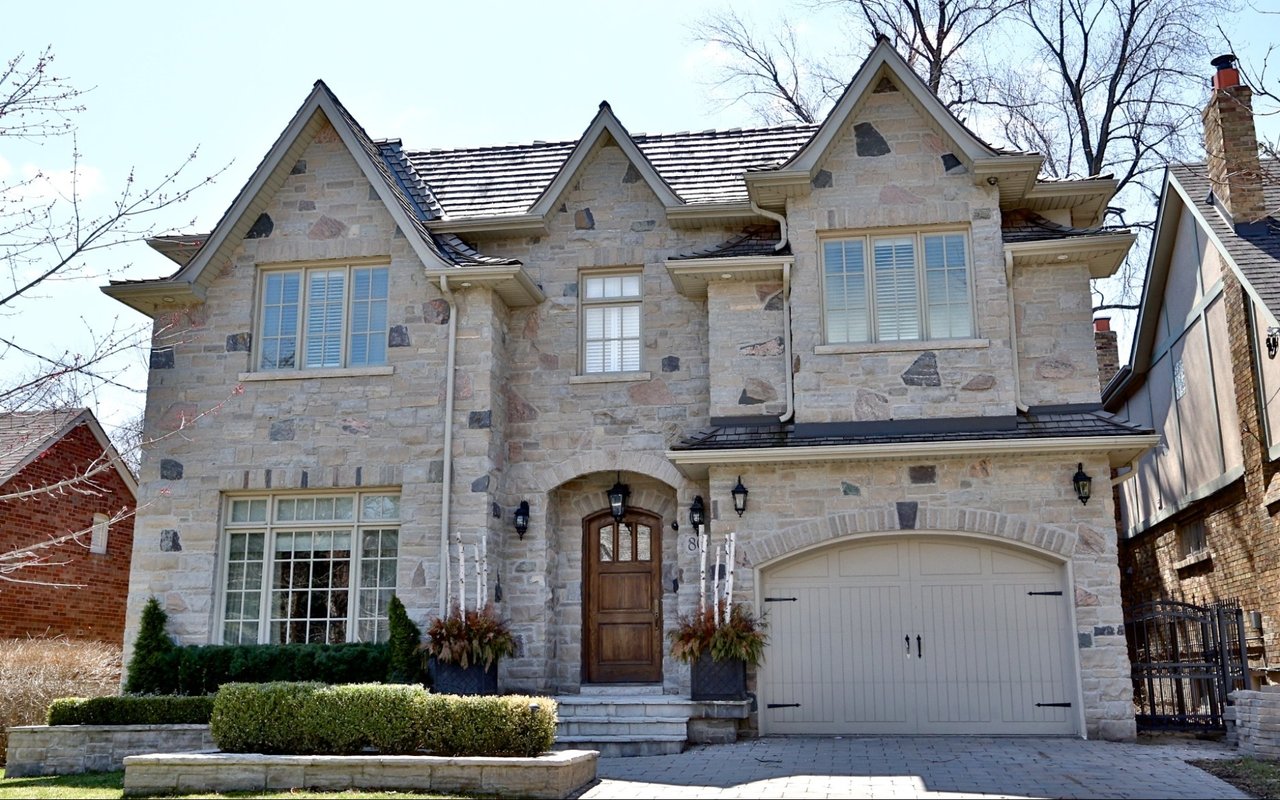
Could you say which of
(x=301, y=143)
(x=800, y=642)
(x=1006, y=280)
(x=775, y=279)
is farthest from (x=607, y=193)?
(x=800, y=642)

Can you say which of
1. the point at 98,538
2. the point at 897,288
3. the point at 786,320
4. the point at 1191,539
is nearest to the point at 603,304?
the point at 786,320

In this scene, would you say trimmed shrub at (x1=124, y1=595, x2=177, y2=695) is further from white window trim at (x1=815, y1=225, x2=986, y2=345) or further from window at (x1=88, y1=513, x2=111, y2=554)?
window at (x1=88, y1=513, x2=111, y2=554)

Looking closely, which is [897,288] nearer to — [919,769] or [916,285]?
[916,285]

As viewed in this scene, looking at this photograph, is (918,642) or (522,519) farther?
(522,519)

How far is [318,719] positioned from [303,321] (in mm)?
6498

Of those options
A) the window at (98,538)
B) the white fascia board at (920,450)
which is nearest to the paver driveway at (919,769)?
the white fascia board at (920,450)

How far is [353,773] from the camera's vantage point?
30.0ft

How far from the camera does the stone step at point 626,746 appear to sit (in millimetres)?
11727

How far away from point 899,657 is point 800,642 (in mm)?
1092

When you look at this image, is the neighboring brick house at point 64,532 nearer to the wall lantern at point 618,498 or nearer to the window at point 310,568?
the window at point 310,568

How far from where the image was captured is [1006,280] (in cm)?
1362

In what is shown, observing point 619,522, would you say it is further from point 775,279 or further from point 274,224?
point 274,224

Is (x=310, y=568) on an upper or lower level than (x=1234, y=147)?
lower

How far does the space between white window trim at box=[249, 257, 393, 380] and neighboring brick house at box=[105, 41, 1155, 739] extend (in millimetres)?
44
